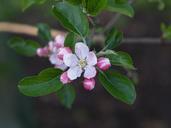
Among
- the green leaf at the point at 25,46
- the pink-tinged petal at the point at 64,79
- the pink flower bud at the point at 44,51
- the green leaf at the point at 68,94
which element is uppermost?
the pink-tinged petal at the point at 64,79

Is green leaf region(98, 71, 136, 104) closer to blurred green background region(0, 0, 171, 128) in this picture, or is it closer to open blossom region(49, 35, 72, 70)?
open blossom region(49, 35, 72, 70)

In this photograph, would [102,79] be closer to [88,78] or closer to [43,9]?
[88,78]

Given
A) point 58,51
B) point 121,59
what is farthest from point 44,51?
point 121,59

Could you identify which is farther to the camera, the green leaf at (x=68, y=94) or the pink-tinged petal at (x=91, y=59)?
the green leaf at (x=68, y=94)

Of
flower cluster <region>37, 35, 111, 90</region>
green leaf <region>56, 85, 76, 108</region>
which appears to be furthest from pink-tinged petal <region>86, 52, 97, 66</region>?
green leaf <region>56, 85, 76, 108</region>

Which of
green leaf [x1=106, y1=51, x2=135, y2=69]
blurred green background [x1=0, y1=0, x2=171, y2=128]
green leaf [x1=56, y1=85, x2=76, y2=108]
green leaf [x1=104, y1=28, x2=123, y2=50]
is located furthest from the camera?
blurred green background [x1=0, y1=0, x2=171, y2=128]

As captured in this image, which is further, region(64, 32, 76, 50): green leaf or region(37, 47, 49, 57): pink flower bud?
region(37, 47, 49, 57): pink flower bud

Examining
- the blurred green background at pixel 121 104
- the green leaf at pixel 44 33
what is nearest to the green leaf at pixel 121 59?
the green leaf at pixel 44 33

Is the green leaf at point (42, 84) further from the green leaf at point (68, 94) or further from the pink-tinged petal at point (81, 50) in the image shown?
the green leaf at point (68, 94)
